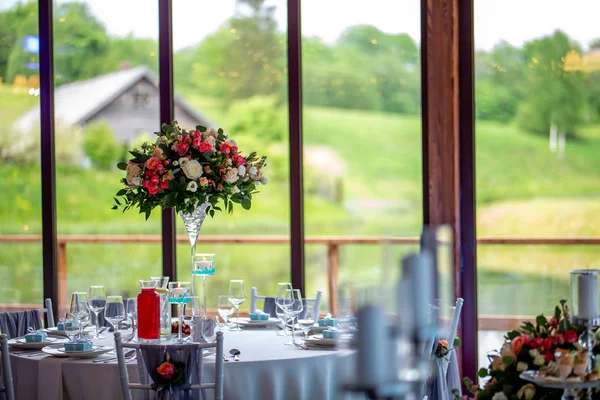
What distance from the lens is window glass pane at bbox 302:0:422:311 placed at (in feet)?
15.9

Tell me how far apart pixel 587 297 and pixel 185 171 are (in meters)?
1.86

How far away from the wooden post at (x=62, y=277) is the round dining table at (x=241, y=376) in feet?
7.00

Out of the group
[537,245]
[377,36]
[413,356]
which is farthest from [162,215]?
[413,356]

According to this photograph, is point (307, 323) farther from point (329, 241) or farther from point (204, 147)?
point (329, 241)

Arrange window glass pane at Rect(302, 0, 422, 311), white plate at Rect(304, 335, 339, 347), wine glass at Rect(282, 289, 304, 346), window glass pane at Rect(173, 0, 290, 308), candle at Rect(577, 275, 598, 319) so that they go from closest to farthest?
candle at Rect(577, 275, 598, 319), white plate at Rect(304, 335, 339, 347), wine glass at Rect(282, 289, 304, 346), window glass pane at Rect(302, 0, 422, 311), window glass pane at Rect(173, 0, 290, 308)

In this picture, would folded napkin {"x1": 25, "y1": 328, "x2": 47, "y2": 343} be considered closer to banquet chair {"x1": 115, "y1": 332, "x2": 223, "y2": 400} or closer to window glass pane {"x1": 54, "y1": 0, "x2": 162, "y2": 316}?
banquet chair {"x1": 115, "y1": 332, "x2": 223, "y2": 400}

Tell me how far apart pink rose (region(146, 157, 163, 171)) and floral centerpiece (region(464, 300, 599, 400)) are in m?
1.69

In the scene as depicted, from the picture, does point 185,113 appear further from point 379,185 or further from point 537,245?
point 537,245

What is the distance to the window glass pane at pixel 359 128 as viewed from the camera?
4859 mm

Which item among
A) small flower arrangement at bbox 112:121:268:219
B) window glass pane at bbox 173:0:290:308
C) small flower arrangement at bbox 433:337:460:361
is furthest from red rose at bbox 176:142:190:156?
window glass pane at bbox 173:0:290:308

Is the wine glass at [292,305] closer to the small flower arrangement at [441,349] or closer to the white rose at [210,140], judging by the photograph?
the small flower arrangement at [441,349]

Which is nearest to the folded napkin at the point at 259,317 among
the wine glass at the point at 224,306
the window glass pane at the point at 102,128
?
the wine glass at the point at 224,306

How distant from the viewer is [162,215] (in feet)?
16.8

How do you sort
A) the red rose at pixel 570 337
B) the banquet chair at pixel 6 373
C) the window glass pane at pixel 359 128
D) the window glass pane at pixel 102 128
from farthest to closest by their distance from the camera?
1. the window glass pane at pixel 102 128
2. the window glass pane at pixel 359 128
3. the banquet chair at pixel 6 373
4. the red rose at pixel 570 337
